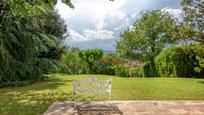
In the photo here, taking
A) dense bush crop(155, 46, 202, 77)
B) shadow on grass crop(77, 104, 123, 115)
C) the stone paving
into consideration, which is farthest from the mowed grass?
dense bush crop(155, 46, 202, 77)

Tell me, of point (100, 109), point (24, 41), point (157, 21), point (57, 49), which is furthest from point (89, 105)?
point (157, 21)

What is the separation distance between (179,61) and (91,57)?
7.32m

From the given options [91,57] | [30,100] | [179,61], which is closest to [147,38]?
[91,57]

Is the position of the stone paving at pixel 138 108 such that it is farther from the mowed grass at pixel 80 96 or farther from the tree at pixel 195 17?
the tree at pixel 195 17

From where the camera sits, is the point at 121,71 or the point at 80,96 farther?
the point at 121,71

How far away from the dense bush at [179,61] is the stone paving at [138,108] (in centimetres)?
767

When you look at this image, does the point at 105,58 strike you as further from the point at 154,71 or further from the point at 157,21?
the point at 157,21

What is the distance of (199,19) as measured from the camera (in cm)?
1344

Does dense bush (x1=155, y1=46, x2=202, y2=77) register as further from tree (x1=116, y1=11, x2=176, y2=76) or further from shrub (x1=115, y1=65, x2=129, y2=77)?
tree (x1=116, y1=11, x2=176, y2=76)

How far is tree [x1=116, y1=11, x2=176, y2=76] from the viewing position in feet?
83.3

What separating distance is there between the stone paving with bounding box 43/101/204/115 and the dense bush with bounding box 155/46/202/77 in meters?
7.67

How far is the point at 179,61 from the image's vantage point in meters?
16.9

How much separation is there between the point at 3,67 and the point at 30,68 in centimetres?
189

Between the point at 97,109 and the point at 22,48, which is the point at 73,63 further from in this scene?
the point at 97,109
